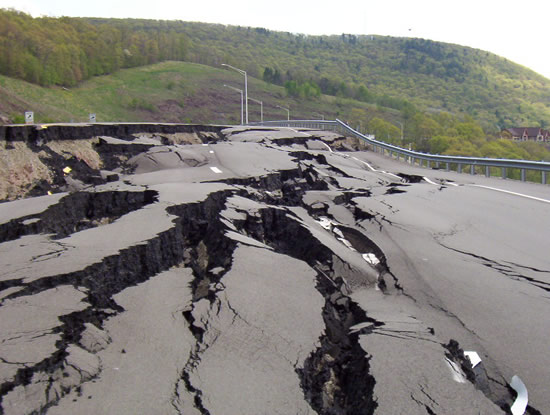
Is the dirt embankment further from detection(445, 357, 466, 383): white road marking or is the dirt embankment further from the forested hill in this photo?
the forested hill

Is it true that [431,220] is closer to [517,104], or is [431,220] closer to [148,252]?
[148,252]

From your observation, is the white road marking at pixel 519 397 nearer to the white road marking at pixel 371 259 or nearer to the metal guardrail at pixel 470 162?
the white road marking at pixel 371 259

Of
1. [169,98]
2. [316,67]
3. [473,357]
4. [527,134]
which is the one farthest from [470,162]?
[316,67]

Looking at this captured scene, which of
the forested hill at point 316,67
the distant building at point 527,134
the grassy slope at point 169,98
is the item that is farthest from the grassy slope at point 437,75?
the grassy slope at point 169,98

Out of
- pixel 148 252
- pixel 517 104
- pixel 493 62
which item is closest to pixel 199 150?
pixel 148 252

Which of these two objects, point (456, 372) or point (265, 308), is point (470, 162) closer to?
point (265, 308)

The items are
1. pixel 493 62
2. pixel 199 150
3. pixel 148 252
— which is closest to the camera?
pixel 148 252
